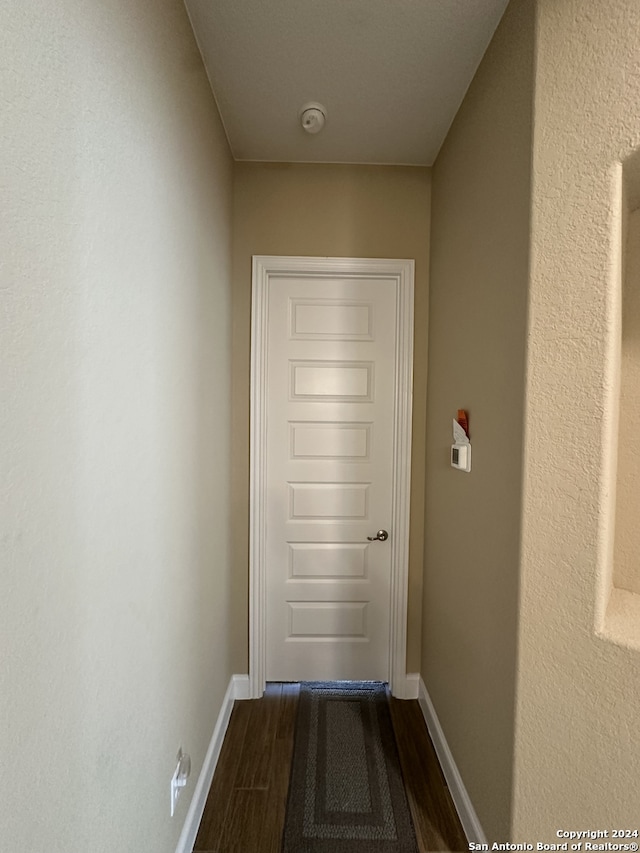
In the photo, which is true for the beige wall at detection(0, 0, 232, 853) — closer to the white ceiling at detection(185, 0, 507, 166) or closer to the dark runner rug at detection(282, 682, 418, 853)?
the white ceiling at detection(185, 0, 507, 166)

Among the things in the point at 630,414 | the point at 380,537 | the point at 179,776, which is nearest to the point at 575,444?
the point at 630,414

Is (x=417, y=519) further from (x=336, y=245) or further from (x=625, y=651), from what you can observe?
(x=336, y=245)

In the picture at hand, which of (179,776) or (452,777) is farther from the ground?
(179,776)

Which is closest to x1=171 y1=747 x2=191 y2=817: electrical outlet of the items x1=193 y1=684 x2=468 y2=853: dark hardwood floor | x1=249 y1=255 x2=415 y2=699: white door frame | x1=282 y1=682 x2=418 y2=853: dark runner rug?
x1=193 y1=684 x2=468 y2=853: dark hardwood floor

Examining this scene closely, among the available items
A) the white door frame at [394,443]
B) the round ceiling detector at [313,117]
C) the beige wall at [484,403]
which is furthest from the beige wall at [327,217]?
the round ceiling detector at [313,117]

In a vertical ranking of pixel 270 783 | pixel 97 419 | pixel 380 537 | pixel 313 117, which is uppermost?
pixel 313 117

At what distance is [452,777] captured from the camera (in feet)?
5.09

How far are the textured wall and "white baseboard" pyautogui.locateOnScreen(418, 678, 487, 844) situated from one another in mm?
305

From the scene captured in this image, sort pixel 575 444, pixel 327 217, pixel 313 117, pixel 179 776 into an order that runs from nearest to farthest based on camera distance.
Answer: pixel 575 444, pixel 179 776, pixel 313 117, pixel 327 217

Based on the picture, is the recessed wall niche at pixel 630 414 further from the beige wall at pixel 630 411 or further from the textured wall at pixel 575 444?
the textured wall at pixel 575 444

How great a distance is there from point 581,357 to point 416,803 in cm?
169

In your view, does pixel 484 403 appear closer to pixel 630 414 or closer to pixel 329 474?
pixel 630 414

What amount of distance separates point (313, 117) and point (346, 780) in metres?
2.66

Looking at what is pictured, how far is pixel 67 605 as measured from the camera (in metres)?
0.68
